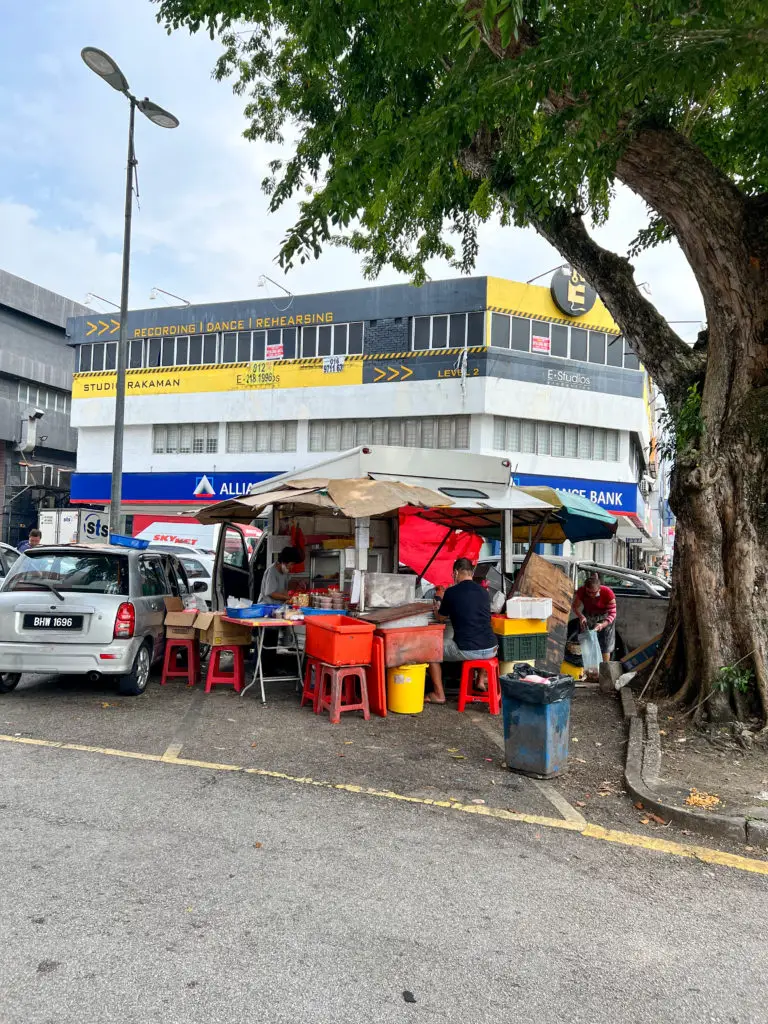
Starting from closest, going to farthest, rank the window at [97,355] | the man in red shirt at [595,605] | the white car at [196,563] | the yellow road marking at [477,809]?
the yellow road marking at [477,809] < the man in red shirt at [595,605] < the white car at [196,563] < the window at [97,355]

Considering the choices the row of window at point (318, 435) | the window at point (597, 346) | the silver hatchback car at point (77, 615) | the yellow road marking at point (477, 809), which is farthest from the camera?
the window at point (597, 346)

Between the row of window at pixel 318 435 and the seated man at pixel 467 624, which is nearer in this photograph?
the seated man at pixel 467 624

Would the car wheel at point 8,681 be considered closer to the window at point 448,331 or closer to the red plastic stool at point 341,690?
the red plastic stool at point 341,690

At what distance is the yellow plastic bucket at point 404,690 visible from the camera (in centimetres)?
820

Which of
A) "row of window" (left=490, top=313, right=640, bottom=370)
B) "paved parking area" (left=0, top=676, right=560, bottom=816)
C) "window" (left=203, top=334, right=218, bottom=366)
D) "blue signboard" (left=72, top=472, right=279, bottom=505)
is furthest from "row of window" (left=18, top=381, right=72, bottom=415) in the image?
"paved parking area" (left=0, top=676, right=560, bottom=816)

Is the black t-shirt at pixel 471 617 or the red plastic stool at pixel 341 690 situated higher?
the black t-shirt at pixel 471 617

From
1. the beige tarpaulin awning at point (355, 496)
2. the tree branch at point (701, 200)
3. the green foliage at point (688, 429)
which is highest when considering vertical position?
Result: the tree branch at point (701, 200)

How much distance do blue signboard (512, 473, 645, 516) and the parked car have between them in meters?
16.6

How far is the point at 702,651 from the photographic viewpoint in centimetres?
766

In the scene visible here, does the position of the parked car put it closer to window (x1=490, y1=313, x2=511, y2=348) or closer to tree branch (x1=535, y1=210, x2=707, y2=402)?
tree branch (x1=535, y1=210, x2=707, y2=402)

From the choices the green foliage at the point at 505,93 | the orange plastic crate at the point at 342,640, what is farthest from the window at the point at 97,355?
the orange plastic crate at the point at 342,640

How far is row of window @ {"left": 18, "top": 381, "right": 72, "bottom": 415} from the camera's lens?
4450 centimetres

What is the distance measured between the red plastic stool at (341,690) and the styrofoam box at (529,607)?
1997 mm

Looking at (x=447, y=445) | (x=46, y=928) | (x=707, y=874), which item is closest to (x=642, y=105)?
(x=707, y=874)
